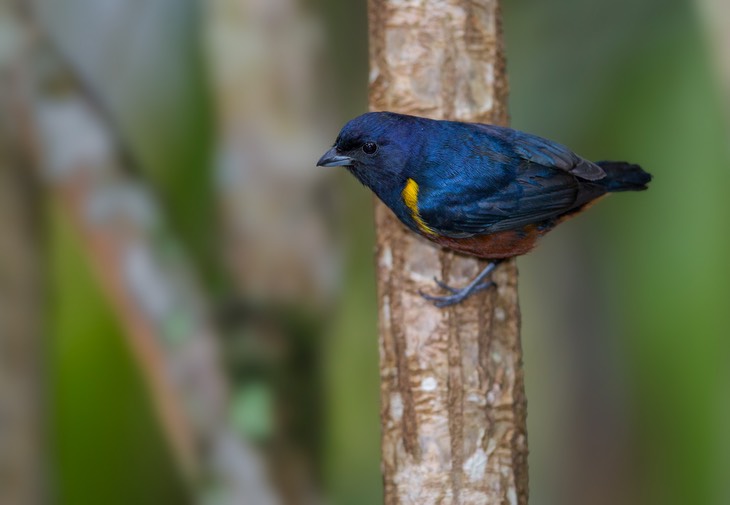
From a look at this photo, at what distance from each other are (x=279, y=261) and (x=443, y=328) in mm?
1644

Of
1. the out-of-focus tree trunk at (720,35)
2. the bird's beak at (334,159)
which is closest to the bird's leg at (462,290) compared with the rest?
the bird's beak at (334,159)

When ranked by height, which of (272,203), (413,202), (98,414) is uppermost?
(272,203)

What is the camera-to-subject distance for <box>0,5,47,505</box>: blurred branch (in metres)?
3.79

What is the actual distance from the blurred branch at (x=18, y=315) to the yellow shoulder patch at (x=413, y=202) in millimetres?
2154

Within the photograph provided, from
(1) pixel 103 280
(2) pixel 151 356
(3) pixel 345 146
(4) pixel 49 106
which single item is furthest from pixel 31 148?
(3) pixel 345 146

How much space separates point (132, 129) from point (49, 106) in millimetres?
840

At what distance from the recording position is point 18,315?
394 cm

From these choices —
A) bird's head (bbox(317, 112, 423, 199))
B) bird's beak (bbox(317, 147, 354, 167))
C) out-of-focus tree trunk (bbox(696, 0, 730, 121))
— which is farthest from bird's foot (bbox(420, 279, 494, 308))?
out-of-focus tree trunk (bbox(696, 0, 730, 121))

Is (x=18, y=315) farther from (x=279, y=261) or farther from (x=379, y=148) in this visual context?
(x=379, y=148)

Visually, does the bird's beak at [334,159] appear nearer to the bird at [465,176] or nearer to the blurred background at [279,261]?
the bird at [465,176]

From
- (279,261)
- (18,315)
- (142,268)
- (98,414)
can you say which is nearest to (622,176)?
(279,261)

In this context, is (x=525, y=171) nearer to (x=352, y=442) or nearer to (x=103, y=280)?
(x=103, y=280)

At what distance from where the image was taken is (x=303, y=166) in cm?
380

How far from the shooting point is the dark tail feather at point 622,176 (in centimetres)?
256
